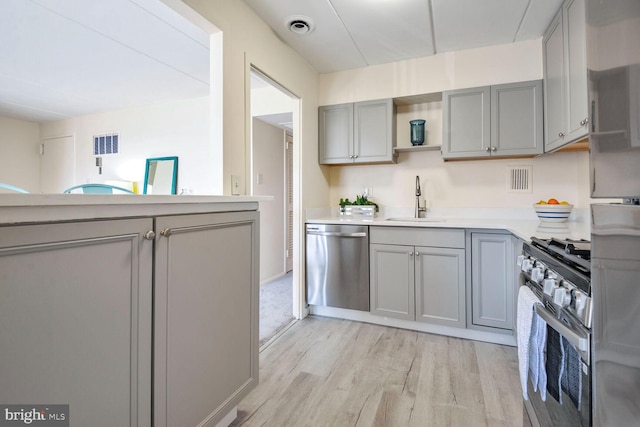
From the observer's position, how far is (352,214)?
10.3 ft

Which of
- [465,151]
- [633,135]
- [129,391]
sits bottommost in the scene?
[129,391]

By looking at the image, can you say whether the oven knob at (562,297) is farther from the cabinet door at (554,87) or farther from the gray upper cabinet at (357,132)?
the gray upper cabinet at (357,132)

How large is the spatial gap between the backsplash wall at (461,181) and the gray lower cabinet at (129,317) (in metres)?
2.09

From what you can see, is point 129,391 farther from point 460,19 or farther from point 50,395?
point 460,19

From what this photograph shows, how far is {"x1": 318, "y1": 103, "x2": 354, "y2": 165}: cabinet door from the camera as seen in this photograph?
303 cm

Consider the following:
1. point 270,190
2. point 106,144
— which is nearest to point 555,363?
point 270,190

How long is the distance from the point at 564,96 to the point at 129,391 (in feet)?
9.12

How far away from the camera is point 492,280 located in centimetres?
227

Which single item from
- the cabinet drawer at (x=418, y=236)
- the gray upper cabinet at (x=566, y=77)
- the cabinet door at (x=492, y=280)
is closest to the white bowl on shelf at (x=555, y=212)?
the cabinet door at (x=492, y=280)

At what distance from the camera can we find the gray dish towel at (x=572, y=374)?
0.82m

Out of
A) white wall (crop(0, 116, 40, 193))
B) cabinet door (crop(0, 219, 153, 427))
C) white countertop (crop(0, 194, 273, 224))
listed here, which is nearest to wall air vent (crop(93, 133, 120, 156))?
white wall (crop(0, 116, 40, 193))

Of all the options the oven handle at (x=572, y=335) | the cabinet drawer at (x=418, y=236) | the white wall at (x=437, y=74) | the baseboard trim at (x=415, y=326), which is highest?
the white wall at (x=437, y=74)

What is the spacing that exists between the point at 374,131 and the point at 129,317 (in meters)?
2.56

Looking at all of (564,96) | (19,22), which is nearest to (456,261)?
(564,96)
